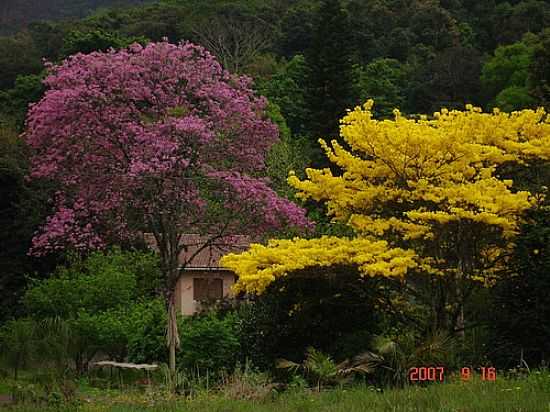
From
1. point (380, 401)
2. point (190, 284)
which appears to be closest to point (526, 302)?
point (380, 401)

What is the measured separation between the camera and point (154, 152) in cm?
1309

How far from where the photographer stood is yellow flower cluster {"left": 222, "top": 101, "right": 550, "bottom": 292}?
12.1 m

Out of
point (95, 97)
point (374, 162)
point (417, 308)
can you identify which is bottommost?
point (417, 308)

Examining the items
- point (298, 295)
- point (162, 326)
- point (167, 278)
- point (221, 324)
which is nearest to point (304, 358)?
point (298, 295)

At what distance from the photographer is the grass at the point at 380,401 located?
7.82 meters

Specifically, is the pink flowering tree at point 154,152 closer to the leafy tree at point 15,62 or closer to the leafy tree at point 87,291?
the leafy tree at point 87,291

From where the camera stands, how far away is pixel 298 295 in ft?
44.1

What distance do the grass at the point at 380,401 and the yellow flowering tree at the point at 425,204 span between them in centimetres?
285

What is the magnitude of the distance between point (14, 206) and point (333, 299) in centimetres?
1150

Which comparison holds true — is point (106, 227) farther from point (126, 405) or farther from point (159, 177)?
point (126, 405)

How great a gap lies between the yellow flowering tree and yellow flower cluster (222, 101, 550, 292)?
15 mm

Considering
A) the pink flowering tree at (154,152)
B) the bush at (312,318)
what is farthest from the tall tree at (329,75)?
the bush at (312,318)

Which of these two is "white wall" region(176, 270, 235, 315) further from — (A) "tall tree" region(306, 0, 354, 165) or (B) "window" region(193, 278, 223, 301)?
(A) "tall tree" region(306, 0, 354, 165)

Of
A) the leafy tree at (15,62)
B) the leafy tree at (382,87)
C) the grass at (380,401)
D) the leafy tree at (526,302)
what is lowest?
the grass at (380,401)
